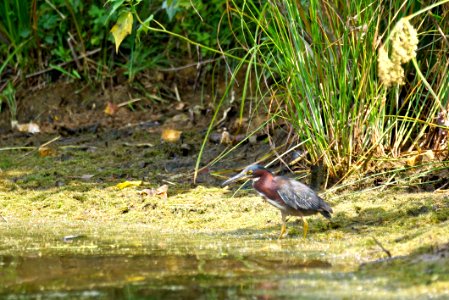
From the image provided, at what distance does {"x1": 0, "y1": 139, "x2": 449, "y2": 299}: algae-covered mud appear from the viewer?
4.58 metres

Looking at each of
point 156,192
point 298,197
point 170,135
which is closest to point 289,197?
point 298,197

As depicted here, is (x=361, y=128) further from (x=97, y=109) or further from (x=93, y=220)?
(x=97, y=109)

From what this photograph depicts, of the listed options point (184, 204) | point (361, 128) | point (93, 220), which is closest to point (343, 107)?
point (361, 128)

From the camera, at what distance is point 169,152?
30.0 ft

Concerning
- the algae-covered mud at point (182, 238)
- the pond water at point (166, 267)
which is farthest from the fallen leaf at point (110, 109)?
the pond water at point (166, 267)

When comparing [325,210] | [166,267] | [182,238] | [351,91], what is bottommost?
[182,238]

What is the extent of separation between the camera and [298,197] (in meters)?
6.30

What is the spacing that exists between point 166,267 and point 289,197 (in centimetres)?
143

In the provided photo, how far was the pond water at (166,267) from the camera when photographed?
445cm

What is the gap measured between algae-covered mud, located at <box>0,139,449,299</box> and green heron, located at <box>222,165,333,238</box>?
15 cm

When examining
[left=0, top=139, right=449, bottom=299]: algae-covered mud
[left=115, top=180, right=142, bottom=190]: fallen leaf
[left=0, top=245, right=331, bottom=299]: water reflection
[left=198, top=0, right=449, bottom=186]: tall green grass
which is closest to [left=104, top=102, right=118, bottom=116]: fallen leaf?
[left=0, top=139, right=449, bottom=299]: algae-covered mud

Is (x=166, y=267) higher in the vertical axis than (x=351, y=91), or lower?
lower

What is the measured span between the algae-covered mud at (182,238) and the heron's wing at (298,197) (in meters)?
0.21

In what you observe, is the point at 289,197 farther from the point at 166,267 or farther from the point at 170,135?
the point at 170,135
